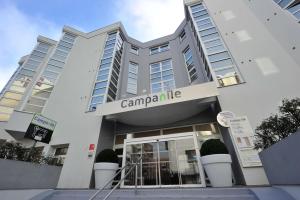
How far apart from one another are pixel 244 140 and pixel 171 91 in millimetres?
3944

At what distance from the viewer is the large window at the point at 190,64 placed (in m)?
13.3

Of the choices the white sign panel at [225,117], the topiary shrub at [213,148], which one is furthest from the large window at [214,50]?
the topiary shrub at [213,148]

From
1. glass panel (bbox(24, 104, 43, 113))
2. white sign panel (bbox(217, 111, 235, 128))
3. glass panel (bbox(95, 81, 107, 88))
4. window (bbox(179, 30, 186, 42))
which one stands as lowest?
white sign panel (bbox(217, 111, 235, 128))

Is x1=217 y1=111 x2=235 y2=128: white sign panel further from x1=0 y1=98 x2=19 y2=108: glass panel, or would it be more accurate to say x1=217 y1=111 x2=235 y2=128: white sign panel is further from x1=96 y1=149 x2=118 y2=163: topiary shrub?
x1=0 y1=98 x2=19 y2=108: glass panel

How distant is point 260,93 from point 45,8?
17.3m

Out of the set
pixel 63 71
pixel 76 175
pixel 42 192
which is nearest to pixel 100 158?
pixel 76 175

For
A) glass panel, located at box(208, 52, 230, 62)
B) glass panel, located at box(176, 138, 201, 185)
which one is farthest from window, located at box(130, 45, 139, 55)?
glass panel, located at box(176, 138, 201, 185)

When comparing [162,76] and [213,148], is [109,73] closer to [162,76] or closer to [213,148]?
[162,76]

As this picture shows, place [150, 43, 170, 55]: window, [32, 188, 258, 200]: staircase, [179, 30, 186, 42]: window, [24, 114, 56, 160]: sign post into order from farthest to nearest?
[150, 43, 170, 55]: window < [179, 30, 186, 42]: window < [24, 114, 56, 160]: sign post < [32, 188, 258, 200]: staircase

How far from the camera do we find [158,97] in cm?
884

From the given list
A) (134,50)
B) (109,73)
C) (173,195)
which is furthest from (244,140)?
(134,50)

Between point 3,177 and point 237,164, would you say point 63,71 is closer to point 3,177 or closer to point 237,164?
point 3,177

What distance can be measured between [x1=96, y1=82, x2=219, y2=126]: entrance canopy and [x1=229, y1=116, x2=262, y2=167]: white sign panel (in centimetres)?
164

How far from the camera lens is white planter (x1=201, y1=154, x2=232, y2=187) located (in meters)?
6.05
